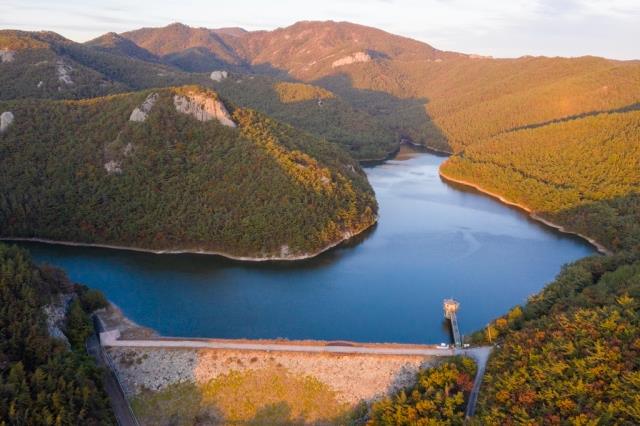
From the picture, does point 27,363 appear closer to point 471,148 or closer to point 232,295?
point 232,295

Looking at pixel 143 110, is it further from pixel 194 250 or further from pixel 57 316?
pixel 57 316

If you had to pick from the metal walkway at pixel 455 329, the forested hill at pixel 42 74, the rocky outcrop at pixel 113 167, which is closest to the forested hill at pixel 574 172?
the metal walkway at pixel 455 329

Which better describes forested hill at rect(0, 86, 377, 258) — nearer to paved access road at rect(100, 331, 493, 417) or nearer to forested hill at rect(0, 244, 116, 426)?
paved access road at rect(100, 331, 493, 417)

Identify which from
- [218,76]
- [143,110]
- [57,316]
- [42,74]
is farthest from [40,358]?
[218,76]

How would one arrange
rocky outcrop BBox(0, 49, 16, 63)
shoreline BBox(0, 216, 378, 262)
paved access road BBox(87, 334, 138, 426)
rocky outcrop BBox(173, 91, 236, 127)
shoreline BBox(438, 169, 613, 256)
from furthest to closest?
1. rocky outcrop BBox(0, 49, 16, 63)
2. rocky outcrop BBox(173, 91, 236, 127)
3. shoreline BBox(438, 169, 613, 256)
4. shoreline BBox(0, 216, 378, 262)
5. paved access road BBox(87, 334, 138, 426)

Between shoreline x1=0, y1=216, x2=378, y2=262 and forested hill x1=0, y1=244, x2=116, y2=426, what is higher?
forested hill x1=0, y1=244, x2=116, y2=426

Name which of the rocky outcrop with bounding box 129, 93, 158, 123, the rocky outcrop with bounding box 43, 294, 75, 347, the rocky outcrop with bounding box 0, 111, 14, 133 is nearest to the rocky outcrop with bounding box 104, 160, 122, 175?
the rocky outcrop with bounding box 129, 93, 158, 123
